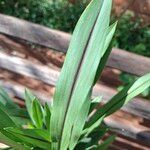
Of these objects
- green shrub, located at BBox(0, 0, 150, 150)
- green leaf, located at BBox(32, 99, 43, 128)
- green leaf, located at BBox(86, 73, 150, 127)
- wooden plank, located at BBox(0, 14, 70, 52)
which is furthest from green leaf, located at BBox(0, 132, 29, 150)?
wooden plank, located at BBox(0, 14, 70, 52)

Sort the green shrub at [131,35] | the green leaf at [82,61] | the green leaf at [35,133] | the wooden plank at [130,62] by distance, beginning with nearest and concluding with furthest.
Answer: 1. the green leaf at [82,61]
2. the green leaf at [35,133]
3. the wooden plank at [130,62]
4. the green shrub at [131,35]

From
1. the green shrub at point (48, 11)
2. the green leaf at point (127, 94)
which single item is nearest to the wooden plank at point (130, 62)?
the green leaf at point (127, 94)

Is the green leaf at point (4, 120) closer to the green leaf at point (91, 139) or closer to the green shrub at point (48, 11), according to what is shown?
the green leaf at point (91, 139)

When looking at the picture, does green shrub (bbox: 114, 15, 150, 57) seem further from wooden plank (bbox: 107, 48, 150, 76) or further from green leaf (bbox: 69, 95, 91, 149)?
green leaf (bbox: 69, 95, 91, 149)

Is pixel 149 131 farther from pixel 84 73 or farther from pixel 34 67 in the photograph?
pixel 84 73

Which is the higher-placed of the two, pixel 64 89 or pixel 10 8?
pixel 64 89

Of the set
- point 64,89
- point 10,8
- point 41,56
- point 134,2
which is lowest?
point 41,56

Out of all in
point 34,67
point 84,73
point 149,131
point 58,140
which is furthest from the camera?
point 34,67

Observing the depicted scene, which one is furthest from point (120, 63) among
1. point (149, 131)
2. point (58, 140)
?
→ point (58, 140)
